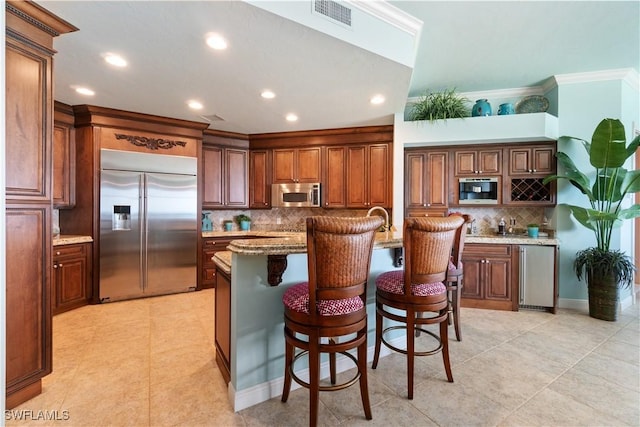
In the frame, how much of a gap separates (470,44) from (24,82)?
3.72m

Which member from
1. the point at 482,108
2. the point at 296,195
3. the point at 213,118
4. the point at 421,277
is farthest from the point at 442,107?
the point at 213,118

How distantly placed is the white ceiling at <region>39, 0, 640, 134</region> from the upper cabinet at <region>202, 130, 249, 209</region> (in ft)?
2.67

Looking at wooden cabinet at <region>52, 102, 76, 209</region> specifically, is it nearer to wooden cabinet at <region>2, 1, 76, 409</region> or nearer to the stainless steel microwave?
wooden cabinet at <region>2, 1, 76, 409</region>

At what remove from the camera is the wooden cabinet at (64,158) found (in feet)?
11.7

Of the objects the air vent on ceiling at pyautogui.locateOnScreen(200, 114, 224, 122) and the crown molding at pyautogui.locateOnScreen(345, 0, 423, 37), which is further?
the air vent on ceiling at pyautogui.locateOnScreen(200, 114, 224, 122)

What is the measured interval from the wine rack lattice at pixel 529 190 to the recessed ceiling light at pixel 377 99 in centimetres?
A: 214

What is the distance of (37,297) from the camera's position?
1.91 meters

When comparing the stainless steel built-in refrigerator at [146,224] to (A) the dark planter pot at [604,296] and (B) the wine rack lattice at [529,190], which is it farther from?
(A) the dark planter pot at [604,296]

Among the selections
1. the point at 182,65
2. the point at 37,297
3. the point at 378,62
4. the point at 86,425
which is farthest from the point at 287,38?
the point at 86,425

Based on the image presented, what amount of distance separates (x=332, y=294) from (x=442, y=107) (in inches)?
134

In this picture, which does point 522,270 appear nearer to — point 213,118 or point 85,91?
point 213,118

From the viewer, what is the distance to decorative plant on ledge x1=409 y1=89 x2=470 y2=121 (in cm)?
385

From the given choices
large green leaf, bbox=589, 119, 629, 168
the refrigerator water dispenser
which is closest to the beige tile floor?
the refrigerator water dispenser

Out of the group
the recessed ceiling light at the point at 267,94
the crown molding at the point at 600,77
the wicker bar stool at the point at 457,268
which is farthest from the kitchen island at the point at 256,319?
the crown molding at the point at 600,77
